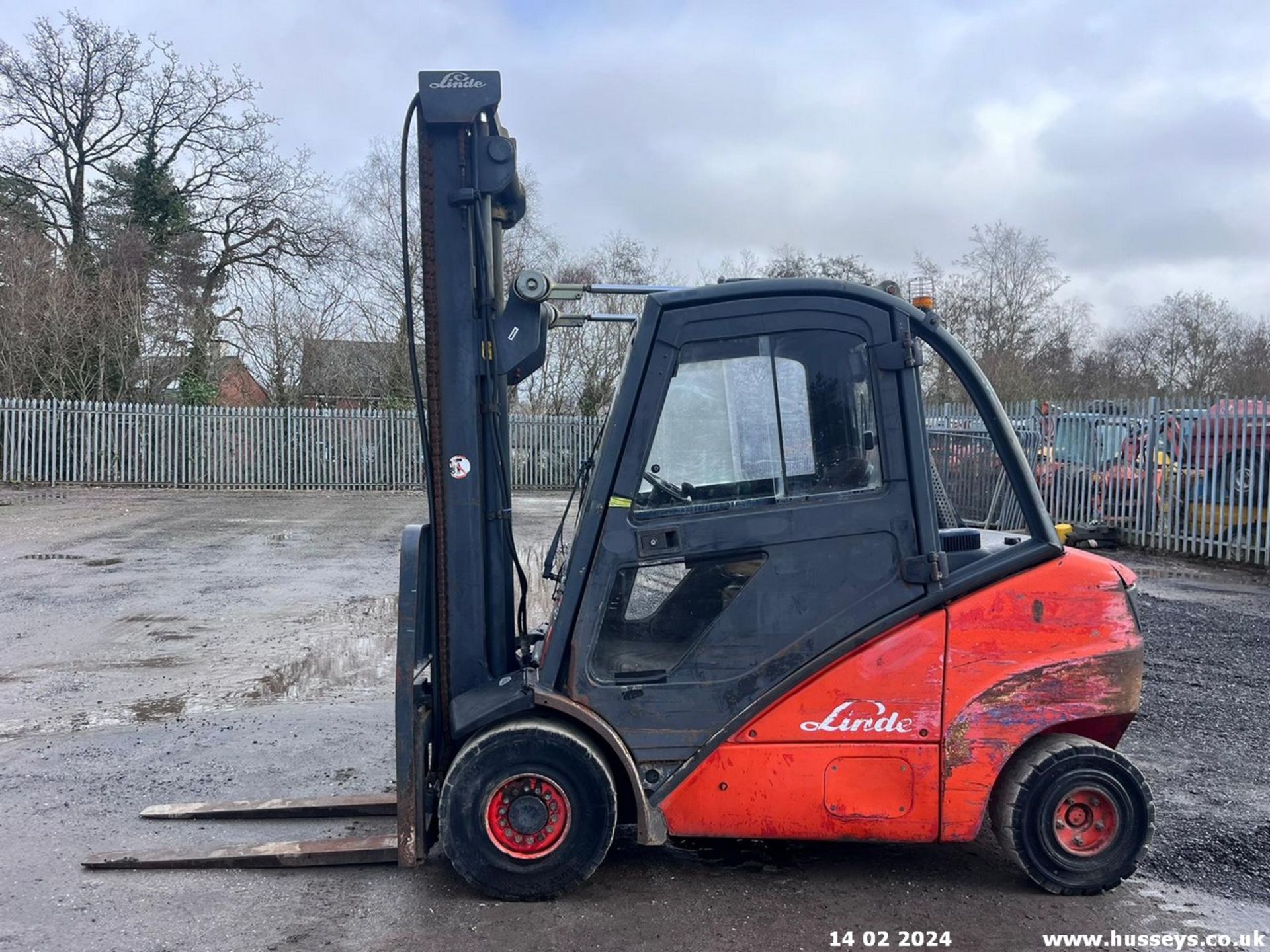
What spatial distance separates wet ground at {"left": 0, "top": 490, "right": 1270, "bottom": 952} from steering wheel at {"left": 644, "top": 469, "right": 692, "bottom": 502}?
157cm

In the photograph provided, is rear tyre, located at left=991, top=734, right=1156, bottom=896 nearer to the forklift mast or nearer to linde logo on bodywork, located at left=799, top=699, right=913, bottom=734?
linde logo on bodywork, located at left=799, top=699, right=913, bottom=734

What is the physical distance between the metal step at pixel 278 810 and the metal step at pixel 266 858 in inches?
20.8

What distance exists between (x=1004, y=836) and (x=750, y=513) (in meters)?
1.60

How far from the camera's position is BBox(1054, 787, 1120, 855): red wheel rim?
363cm

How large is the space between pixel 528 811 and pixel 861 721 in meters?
1.30

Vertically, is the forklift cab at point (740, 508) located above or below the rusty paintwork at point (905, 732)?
above

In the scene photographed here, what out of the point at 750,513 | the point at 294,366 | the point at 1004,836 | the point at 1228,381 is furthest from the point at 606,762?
the point at 1228,381

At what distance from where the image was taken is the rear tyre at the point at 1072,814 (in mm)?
3574

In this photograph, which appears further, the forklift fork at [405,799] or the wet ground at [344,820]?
the forklift fork at [405,799]

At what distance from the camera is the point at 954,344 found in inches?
143

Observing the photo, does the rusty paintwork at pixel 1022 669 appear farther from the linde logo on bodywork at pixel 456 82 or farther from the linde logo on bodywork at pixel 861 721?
the linde logo on bodywork at pixel 456 82

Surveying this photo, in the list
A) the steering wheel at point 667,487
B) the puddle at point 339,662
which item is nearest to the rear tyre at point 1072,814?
the steering wheel at point 667,487

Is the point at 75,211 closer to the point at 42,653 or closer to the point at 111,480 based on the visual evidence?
the point at 111,480

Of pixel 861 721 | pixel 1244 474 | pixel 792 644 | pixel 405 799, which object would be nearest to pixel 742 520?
pixel 792 644
